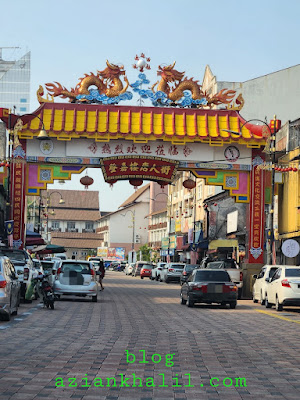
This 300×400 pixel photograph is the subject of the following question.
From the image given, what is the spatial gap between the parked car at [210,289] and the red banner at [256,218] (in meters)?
10.6

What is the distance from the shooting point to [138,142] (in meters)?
39.3

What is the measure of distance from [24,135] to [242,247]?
27.3 meters

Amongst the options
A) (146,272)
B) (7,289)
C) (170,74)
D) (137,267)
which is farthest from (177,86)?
(137,267)

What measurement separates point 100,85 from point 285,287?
17088mm

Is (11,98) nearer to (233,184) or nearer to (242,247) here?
(242,247)

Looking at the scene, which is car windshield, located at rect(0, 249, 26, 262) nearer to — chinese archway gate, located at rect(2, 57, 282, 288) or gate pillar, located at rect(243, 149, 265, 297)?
chinese archway gate, located at rect(2, 57, 282, 288)

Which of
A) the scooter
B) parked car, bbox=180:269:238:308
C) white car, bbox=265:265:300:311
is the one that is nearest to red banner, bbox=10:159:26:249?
parked car, bbox=180:269:238:308

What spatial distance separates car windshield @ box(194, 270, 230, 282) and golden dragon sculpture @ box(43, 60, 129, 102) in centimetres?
1385

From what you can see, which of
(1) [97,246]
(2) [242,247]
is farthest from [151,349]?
(1) [97,246]

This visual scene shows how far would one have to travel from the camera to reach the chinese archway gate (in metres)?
39.2

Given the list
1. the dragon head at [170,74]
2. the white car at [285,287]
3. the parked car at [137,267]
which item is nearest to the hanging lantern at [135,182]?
the dragon head at [170,74]

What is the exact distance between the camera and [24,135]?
127ft

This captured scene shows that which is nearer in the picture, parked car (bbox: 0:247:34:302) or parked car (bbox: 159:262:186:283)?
parked car (bbox: 0:247:34:302)

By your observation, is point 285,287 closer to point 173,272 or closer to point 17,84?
point 173,272
